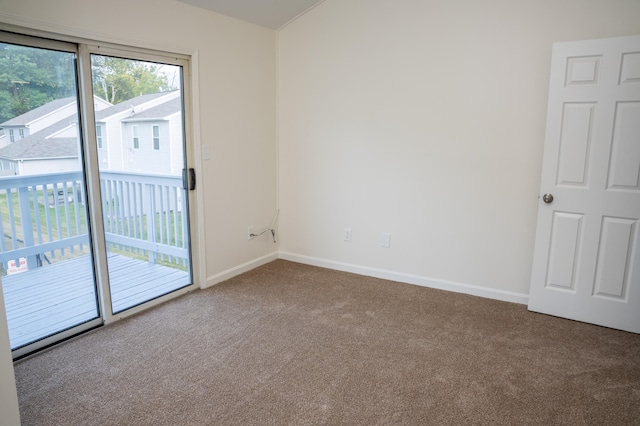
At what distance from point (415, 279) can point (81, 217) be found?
9.17 feet

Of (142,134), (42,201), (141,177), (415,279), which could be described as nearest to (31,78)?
(42,201)

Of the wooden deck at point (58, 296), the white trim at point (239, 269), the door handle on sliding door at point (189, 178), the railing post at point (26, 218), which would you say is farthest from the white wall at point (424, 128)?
the railing post at point (26, 218)

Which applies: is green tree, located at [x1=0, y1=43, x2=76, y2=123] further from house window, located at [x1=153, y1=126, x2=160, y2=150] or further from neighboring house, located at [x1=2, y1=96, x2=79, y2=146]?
house window, located at [x1=153, y1=126, x2=160, y2=150]

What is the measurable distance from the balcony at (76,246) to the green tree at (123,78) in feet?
1.93

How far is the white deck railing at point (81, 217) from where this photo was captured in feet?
8.52

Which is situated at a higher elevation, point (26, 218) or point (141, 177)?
point (141, 177)

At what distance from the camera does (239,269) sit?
162 inches

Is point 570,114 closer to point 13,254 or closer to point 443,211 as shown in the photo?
point 443,211

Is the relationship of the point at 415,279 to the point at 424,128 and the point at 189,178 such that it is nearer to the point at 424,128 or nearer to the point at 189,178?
the point at 424,128

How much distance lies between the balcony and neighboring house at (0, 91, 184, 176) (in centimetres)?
9

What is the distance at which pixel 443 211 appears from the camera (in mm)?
3639

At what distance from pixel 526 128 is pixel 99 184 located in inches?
126

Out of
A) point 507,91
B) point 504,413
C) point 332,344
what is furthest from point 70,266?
point 507,91

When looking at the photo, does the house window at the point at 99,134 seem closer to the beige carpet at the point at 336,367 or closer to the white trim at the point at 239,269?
the beige carpet at the point at 336,367
